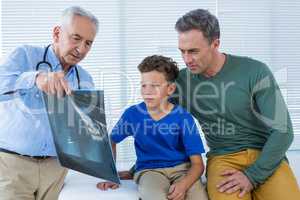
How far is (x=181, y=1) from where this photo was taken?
2568mm

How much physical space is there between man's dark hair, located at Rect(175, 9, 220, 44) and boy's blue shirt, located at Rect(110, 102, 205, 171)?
0.36 metres

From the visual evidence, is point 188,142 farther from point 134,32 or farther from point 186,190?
point 134,32

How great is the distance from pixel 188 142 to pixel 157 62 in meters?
0.39

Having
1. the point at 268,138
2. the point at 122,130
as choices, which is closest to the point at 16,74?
the point at 122,130

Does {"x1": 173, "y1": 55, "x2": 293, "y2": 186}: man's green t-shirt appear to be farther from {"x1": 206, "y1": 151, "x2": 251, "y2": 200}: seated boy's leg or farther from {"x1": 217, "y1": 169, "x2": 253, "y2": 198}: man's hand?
{"x1": 217, "y1": 169, "x2": 253, "y2": 198}: man's hand

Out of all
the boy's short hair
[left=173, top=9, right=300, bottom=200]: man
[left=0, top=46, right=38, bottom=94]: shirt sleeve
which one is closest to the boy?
the boy's short hair

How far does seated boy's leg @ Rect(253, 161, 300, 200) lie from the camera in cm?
166

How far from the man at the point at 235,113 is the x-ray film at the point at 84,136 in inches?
20.0

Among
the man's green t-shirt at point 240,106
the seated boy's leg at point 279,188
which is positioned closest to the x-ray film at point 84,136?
the man's green t-shirt at point 240,106

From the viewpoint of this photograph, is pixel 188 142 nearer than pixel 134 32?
Yes

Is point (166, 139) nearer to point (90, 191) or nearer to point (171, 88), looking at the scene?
point (171, 88)

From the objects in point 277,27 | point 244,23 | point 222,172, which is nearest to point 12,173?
point 222,172

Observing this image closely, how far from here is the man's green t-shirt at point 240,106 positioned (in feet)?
5.77

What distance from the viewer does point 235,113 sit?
71.0 inches
